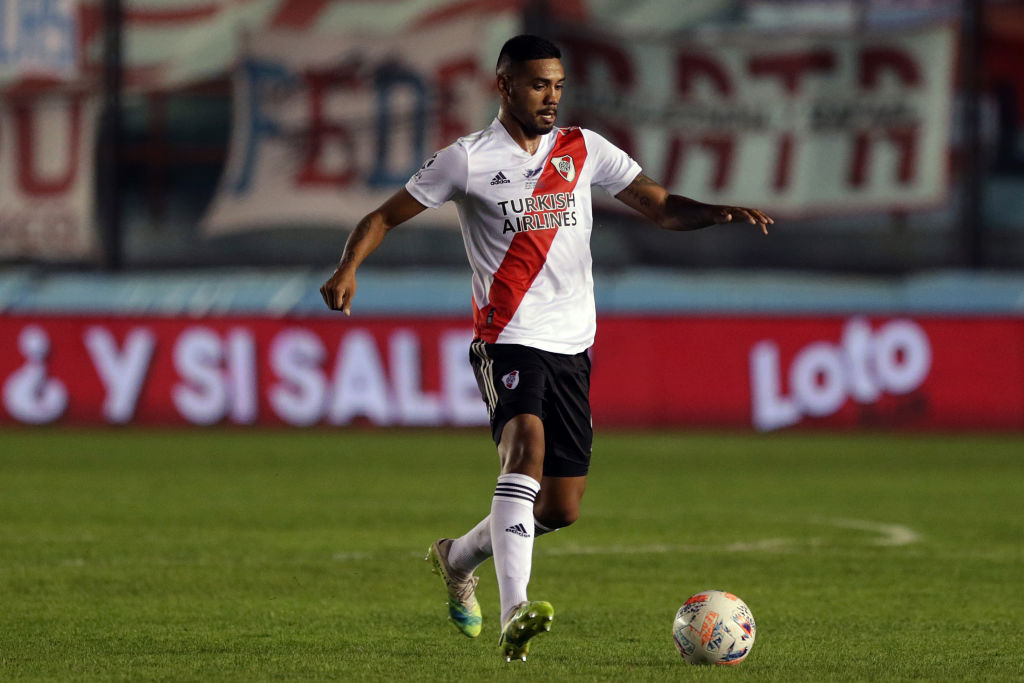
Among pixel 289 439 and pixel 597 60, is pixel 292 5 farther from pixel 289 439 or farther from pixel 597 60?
pixel 289 439

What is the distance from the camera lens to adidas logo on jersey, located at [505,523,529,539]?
6371 mm

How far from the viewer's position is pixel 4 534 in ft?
34.3

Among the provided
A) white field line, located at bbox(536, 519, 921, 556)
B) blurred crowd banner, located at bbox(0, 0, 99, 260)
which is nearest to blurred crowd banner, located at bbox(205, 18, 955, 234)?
blurred crowd banner, located at bbox(0, 0, 99, 260)

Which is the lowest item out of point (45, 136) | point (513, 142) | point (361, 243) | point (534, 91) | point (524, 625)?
point (524, 625)

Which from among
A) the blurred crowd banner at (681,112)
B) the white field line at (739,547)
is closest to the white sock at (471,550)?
the white field line at (739,547)

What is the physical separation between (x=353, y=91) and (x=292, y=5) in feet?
6.31

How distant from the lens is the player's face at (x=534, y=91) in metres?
6.57

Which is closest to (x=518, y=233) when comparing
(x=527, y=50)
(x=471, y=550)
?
(x=527, y=50)

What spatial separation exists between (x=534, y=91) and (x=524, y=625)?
1765 mm

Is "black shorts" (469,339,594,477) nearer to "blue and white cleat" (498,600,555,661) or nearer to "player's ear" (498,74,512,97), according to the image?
"blue and white cleat" (498,600,555,661)

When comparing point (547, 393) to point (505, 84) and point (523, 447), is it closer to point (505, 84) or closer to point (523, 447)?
point (523, 447)

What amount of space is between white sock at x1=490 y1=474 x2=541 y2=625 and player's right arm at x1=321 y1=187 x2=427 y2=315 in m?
0.77

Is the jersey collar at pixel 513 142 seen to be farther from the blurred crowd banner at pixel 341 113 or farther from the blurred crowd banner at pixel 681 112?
the blurred crowd banner at pixel 341 113

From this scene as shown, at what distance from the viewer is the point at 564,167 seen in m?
6.81
